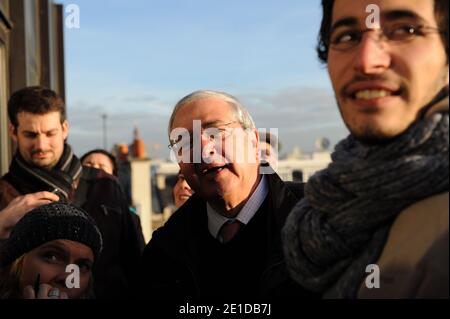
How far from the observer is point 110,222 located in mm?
3391

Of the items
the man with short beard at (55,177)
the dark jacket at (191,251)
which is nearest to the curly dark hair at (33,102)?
the man with short beard at (55,177)

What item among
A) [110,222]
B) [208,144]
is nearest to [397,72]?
[208,144]

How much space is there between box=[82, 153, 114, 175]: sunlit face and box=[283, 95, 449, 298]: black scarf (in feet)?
11.9

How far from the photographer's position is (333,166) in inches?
55.9

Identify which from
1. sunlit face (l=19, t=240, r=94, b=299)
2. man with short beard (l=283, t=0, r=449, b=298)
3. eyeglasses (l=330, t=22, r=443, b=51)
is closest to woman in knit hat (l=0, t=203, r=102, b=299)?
sunlit face (l=19, t=240, r=94, b=299)

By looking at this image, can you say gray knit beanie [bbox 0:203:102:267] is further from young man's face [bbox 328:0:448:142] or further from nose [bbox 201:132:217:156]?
young man's face [bbox 328:0:448:142]

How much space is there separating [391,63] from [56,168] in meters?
2.48

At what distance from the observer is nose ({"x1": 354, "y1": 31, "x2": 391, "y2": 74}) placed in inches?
52.0

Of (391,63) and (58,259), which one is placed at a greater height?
(391,63)

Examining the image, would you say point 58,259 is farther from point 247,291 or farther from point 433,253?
point 433,253

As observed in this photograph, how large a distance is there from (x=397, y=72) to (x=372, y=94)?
2.6 inches

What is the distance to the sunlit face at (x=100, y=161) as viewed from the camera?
5012 mm

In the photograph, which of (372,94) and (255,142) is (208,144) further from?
(372,94)
